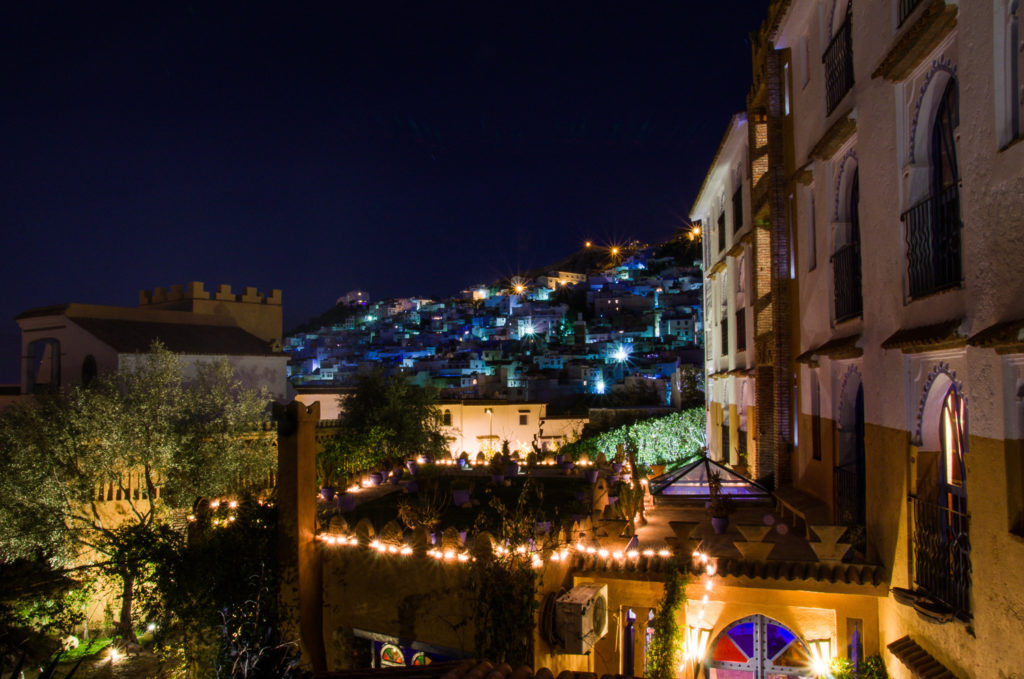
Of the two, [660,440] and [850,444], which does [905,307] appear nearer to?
[850,444]

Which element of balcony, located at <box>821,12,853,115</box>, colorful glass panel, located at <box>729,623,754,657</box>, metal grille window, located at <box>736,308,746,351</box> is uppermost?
balcony, located at <box>821,12,853,115</box>

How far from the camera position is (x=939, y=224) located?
21.9ft

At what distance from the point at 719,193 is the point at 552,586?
15.1 metres

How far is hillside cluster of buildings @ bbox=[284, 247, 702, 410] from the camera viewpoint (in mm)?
65419

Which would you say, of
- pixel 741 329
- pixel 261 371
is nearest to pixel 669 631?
pixel 741 329

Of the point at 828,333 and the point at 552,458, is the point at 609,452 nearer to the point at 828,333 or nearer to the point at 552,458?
the point at 552,458

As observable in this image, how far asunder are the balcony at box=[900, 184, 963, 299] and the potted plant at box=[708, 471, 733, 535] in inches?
199

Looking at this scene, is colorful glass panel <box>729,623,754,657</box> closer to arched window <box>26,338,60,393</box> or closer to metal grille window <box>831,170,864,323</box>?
metal grille window <box>831,170,864,323</box>

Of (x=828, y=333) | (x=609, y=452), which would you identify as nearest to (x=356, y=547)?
(x=828, y=333)

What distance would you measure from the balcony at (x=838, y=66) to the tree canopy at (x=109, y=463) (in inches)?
576

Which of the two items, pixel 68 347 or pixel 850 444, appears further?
pixel 68 347

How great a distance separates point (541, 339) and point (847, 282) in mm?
89770

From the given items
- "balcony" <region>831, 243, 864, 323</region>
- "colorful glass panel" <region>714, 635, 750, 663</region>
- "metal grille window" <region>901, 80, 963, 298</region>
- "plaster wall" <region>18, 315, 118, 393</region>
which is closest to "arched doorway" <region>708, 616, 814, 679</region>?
"colorful glass panel" <region>714, 635, 750, 663</region>

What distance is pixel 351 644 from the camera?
9.43 meters
